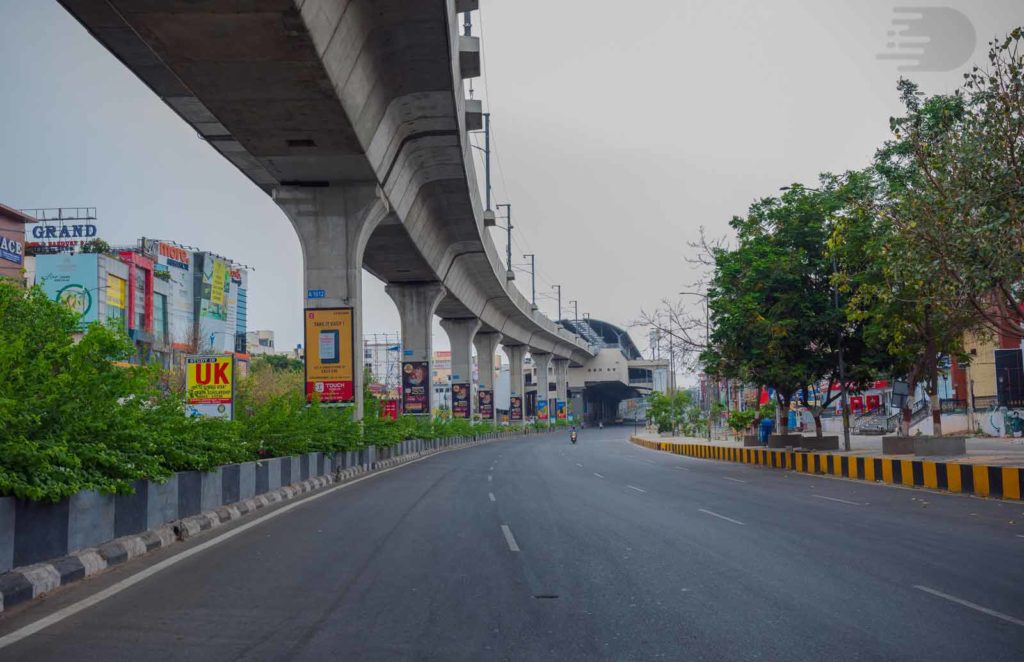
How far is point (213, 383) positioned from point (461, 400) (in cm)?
4884

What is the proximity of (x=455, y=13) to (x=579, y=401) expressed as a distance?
141 meters

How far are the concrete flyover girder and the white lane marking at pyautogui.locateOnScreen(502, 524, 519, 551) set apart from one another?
894 cm

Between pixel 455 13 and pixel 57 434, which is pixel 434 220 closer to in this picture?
pixel 455 13

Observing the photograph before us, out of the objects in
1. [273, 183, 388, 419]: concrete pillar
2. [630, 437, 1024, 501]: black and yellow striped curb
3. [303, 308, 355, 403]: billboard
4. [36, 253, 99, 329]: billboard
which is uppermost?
[36, 253, 99, 329]: billboard

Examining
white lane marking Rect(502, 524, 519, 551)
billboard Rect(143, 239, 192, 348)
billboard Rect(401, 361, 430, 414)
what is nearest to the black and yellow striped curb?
white lane marking Rect(502, 524, 519, 551)

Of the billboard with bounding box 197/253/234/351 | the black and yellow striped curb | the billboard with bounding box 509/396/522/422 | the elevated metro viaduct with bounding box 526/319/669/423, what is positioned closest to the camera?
the black and yellow striped curb

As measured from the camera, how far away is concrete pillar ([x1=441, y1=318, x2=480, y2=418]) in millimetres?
65375

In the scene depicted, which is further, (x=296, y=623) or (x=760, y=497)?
(x=760, y=497)

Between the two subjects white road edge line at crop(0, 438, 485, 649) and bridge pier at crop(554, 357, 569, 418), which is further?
bridge pier at crop(554, 357, 569, 418)

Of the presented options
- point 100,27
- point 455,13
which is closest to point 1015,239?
point 455,13

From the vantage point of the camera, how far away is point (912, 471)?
23.4m

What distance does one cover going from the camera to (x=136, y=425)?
34.5ft

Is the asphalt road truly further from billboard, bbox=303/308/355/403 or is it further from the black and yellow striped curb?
billboard, bbox=303/308/355/403

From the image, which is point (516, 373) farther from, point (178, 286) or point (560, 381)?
point (178, 286)
